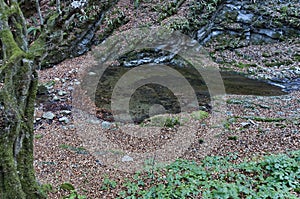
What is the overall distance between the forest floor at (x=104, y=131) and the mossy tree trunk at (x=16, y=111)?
3.47ft

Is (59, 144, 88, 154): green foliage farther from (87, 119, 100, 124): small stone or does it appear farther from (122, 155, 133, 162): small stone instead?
(87, 119, 100, 124): small stone

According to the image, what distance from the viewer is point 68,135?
23.4 ft

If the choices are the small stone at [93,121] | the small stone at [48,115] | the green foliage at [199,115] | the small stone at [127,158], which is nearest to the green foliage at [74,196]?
the small stone at [127,158]

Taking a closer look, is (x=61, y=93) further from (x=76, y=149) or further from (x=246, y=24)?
(x=246, y=24)

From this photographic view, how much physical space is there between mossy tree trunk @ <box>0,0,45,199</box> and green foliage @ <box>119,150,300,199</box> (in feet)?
5.27

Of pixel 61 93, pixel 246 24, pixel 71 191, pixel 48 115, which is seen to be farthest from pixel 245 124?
pixel 246 24

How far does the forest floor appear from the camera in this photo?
505 centimetres

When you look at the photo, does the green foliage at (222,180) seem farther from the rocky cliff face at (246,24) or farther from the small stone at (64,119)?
the rocky cliff face at (246,24)

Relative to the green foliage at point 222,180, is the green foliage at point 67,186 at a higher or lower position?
higher

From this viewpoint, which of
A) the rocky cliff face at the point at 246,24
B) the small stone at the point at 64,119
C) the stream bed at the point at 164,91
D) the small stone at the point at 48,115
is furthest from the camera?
the rocky cliff face at the point at 246,24

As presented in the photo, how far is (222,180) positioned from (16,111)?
3441 millimetres

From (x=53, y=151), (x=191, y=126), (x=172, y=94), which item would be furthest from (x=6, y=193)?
(x=172, y=94)

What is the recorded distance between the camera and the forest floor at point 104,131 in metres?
5.05

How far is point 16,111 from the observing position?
319 cm
